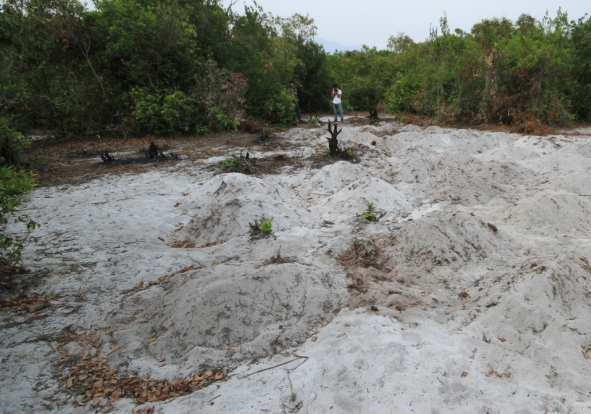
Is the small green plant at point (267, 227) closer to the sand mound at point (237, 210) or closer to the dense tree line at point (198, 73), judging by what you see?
the sand mound at point (237, 210)

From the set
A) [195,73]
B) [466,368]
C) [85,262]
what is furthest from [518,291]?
[195,73]

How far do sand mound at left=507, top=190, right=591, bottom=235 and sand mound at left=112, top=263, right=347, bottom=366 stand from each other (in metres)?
3.10

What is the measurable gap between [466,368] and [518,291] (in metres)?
1.18

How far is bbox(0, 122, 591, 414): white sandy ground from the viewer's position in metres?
2.73

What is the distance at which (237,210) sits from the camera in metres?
5.80

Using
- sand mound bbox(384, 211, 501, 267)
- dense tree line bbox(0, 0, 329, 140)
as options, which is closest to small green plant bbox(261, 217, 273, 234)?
sand mound bbox(384, 211, 501, 267)

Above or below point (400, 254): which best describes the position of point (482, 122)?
above

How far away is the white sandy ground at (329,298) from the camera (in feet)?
8.97

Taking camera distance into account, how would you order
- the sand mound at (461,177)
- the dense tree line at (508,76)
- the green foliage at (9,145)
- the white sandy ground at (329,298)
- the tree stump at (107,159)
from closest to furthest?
the white sandy ground at (329,298), the sand mound at (461,177), the green foliage at (9,145), the tree stump at (107,159), the dense tree line at (508,76)

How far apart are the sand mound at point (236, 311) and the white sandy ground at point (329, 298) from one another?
1cm

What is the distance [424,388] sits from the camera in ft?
8.73

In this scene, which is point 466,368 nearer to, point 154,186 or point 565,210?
point 565,210

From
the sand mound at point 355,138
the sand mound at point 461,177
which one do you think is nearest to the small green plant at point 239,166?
the sand mound at point 461,177

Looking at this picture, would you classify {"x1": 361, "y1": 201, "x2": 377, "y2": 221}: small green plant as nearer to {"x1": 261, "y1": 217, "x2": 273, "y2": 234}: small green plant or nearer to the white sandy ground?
the white sandy ground
